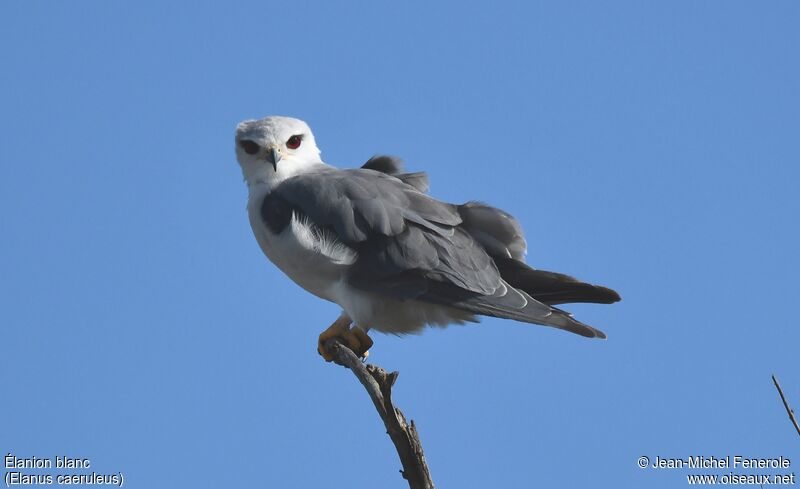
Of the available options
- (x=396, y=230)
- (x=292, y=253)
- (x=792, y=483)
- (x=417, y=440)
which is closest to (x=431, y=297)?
(x=396, y=230)

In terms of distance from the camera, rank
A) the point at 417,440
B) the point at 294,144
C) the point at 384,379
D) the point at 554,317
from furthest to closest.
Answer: the point at 294,144 → the point at 554,317 → the point at 384,379 → the point at 417,440

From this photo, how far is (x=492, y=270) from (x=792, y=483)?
2641 mm

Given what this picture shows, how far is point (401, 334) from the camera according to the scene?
21.3 feet

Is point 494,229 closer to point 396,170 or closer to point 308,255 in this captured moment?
point 396,170

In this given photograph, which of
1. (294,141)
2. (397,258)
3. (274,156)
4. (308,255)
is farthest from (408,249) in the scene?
(294,141)

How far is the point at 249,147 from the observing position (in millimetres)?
7074

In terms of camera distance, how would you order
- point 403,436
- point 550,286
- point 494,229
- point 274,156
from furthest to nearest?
point 274,156 → point 494,229 → point 550,286 → point 403,436

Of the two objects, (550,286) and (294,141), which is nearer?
(550,286)

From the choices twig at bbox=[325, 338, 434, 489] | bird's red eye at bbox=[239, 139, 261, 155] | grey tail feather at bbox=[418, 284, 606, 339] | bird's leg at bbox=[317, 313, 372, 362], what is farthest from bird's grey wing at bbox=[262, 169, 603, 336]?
twig at bbox=[325, 338, 434, 489]

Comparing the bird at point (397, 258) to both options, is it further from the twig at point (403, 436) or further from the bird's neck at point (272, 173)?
the twig at point (403, 436)

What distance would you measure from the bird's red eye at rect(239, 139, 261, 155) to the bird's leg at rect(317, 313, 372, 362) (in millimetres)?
1277

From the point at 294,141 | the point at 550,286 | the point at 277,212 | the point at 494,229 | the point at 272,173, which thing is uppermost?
the point at 294,141

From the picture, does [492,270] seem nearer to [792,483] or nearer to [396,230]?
[396,230]

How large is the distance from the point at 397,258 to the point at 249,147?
1.50 metres
